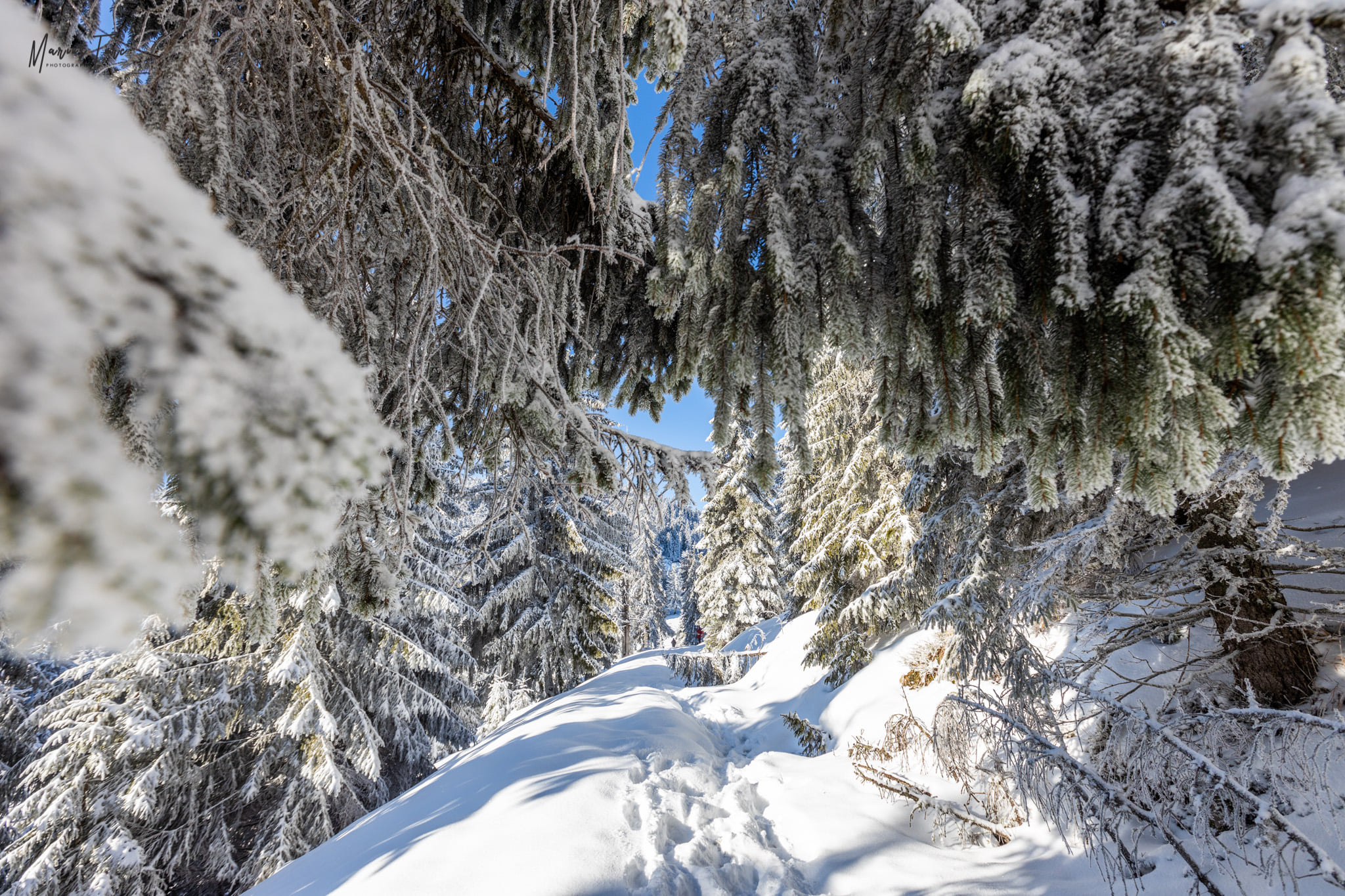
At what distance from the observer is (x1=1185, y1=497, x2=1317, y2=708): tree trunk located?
3111 millimetres

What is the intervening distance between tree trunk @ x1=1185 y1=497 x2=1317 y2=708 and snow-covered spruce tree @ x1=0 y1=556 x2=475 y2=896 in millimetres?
8220

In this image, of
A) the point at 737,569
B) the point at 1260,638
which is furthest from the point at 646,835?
the point at 737,569

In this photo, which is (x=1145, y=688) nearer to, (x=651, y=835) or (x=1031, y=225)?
(x=651, y=835)

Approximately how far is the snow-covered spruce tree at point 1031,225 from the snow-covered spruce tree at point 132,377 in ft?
5.44

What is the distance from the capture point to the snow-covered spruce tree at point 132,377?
0.35 metres

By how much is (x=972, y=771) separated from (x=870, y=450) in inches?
234

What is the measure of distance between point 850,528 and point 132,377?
10093 millimetres

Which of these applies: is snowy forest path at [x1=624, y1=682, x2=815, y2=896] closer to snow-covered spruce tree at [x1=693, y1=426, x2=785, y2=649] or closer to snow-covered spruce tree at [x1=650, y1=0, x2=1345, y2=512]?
snow-covered spruce tree at [x1=650, y1=0, x2=1345, y2=512]

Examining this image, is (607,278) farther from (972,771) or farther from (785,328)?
(972,771)

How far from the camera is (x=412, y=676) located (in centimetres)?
1023

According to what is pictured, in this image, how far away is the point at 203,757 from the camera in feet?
26.2

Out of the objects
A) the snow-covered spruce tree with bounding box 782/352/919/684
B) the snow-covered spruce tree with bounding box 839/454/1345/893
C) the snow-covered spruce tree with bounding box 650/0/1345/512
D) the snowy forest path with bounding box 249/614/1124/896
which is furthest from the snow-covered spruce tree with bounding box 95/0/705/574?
the snow-covered spruce tree with bounding box 782/352/919/684

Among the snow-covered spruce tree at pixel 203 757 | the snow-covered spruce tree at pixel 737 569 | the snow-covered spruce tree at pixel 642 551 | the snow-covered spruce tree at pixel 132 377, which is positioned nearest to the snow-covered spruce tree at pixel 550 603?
the snow-covered spruce tree at pixel 642 551

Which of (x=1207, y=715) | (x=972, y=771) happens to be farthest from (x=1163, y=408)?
(x=972, y=771)
